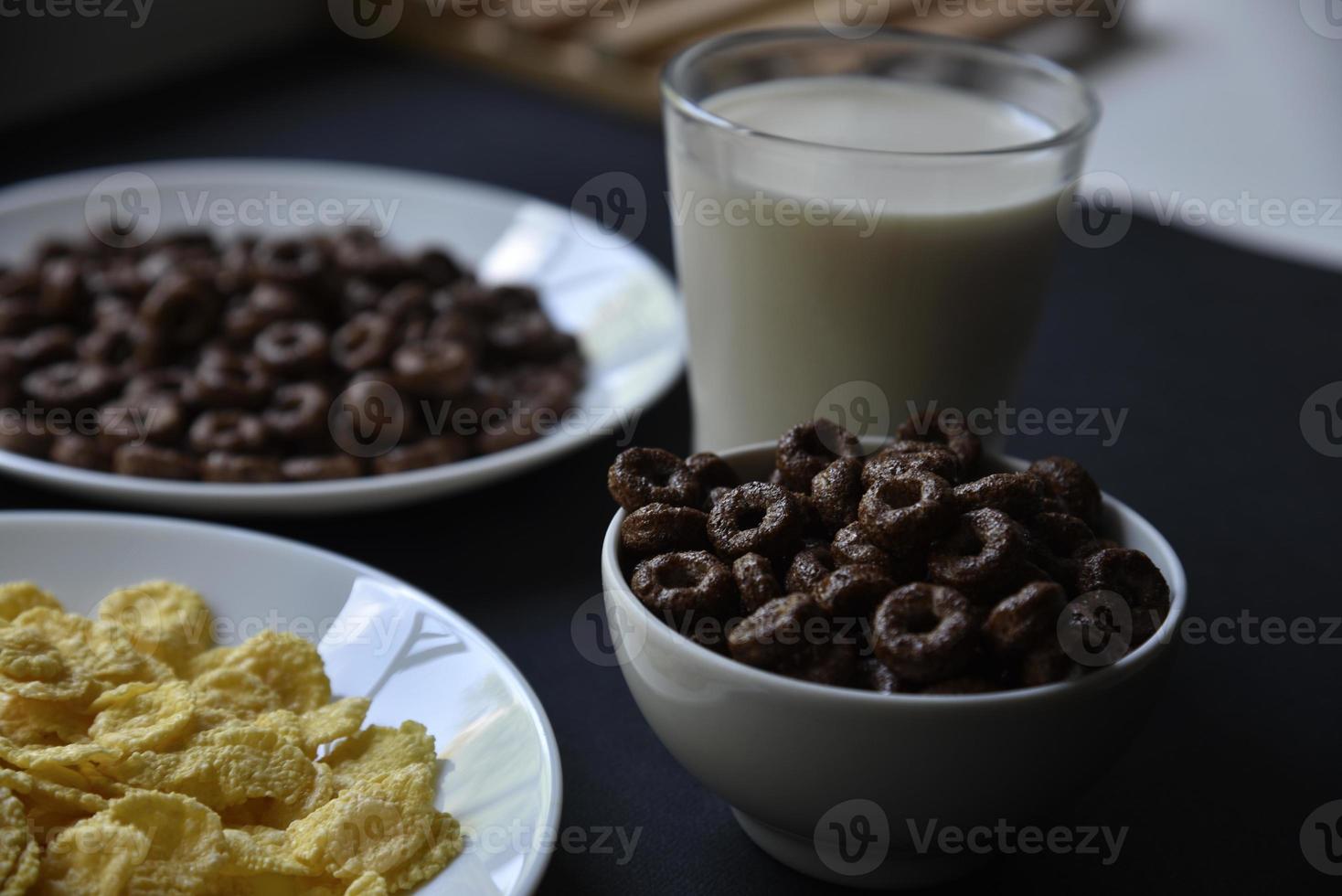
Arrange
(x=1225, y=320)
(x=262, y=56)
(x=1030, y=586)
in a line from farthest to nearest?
(x=262, y=56)
(x=1225, y=320)
(x=1030, y=586)

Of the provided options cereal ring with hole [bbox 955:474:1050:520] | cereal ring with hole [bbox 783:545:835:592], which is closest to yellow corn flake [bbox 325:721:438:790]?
cereal ring with hole [bbox 783:545:835:592]

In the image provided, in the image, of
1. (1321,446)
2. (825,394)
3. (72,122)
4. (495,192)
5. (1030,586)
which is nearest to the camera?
(1030,586)

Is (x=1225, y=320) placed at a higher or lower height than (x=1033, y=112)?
lower

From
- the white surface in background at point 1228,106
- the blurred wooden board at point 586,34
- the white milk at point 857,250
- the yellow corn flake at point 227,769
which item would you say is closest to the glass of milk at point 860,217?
the white milk at point 857,250

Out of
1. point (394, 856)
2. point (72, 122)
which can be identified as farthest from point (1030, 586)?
point (72, 122)

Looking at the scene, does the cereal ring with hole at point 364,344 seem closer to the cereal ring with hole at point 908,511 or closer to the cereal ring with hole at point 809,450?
the cereal ring with hole at point 809,450

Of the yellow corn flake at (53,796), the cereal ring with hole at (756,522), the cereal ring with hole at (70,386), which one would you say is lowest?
the cereal ring with hole at (70,386)

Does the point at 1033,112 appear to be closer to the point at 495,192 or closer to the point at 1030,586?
the point at 1030,586

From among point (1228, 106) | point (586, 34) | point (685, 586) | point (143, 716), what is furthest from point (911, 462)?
point (1228, 106)
